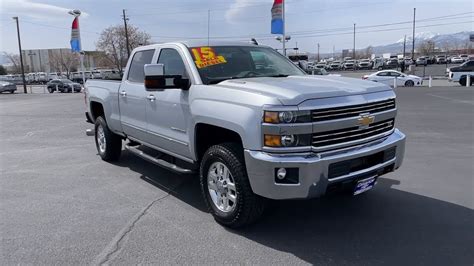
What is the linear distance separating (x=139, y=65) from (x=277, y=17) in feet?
53.1

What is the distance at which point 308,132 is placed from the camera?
3492 millimetres

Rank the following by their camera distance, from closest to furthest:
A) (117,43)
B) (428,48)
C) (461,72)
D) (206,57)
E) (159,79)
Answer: (159,79) < (206,57) < (461,72) < (117,43) < (428,48)

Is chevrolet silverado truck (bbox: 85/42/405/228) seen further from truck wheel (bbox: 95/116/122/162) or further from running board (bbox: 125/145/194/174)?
truck wheel (bbox: 95/116/122/162)

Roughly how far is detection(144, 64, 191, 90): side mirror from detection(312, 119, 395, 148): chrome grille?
5.76ft

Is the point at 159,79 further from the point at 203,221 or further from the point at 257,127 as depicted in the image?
the point at 203,221

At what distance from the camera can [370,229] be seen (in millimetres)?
4062

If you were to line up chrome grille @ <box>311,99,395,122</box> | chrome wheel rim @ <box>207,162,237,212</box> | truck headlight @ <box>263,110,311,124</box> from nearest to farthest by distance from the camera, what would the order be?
truck headlight @ <box>263,110,311,124</box> < chrome grille @ <box>311,99,395,122</box> < chrome wheel rim @ <box>207,162,237,212</box>

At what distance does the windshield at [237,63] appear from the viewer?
4660 millimetres

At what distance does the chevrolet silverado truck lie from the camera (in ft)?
11.5

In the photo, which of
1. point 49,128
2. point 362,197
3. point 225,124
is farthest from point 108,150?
point 49,128

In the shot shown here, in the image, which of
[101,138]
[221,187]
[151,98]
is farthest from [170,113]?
[101,138]

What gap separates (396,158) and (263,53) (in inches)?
90.3

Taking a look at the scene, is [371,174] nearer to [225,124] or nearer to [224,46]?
[225,124]

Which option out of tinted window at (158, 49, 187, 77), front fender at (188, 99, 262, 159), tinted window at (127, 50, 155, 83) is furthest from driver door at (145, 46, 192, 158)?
tinted window at (127, 50, 155, 83)
